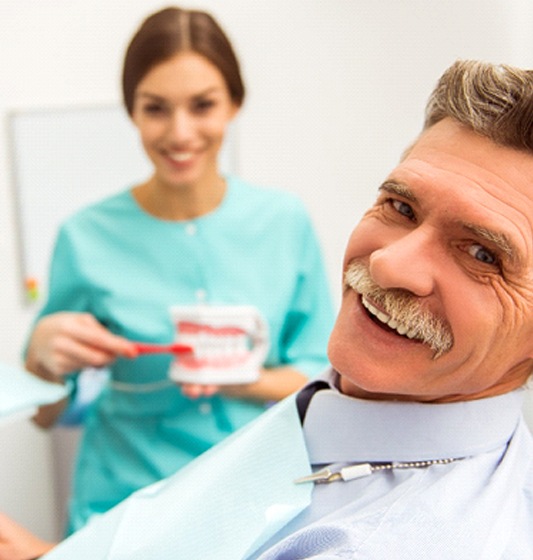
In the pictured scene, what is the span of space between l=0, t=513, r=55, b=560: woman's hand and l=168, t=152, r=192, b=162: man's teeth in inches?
28.1

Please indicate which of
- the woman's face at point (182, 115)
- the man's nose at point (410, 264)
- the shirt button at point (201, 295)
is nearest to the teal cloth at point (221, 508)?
the man's nose at point (410, 264)

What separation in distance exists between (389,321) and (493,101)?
232 mm

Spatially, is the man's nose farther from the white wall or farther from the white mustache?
the white wall

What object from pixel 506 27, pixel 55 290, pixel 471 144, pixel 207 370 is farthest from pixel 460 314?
pixel 55 290

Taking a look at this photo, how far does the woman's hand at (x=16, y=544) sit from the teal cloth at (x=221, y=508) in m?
0.06

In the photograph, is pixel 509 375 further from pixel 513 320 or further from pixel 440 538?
pixel 440 538

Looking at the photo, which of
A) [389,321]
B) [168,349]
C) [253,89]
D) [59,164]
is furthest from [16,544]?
[253,89]

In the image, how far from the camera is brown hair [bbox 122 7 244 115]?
1342mm

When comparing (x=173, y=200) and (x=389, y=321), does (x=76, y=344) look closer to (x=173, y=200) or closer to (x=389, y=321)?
(x=173, y=200)

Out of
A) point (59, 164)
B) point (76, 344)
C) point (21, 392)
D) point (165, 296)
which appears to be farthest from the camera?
point (59, 164)

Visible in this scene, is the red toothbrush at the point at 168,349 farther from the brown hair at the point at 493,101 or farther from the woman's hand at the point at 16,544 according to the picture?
the brown hair at the point at 493,101

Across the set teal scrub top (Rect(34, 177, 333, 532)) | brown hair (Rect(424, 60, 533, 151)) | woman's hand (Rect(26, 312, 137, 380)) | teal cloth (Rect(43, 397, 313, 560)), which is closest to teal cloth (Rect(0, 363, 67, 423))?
woman's hand (Rect(26, 312, 137, 380))

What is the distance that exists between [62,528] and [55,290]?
987mm

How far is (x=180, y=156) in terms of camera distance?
1398 mm
